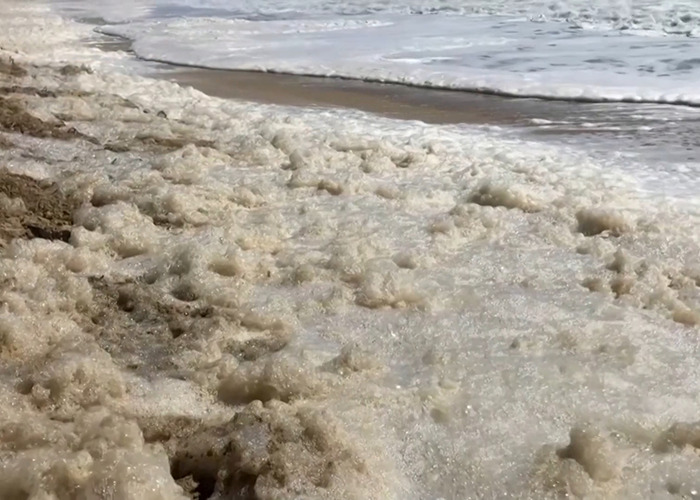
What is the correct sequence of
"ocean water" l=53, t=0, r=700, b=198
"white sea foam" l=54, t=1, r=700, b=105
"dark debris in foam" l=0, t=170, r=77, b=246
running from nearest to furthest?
"dark debris in foam" l=0, t=170, r=77, b=246 < "ocean water" l=53, t=0, r=700, b=198 < "white sea foam" l=54, t=1, r=700, b=105

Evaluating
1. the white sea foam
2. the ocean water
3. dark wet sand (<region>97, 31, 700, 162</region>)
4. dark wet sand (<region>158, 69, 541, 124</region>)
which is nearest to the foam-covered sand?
dark wet sand (<region>97, 31, 700, 162</region>)

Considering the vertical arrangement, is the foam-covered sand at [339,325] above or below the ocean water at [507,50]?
below

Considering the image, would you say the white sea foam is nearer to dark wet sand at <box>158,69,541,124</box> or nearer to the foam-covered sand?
dark wet sand at <box>158,69,541,124</box>

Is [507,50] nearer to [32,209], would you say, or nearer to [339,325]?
[32,209]

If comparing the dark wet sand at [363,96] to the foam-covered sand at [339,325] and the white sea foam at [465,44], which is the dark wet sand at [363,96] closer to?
the white sea foam at [465,44]

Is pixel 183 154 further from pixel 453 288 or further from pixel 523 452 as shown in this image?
pixel 523 452

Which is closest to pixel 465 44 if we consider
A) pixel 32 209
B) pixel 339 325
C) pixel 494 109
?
pixel 494 109

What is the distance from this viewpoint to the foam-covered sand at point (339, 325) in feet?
7.79

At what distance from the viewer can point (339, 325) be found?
3322 mm

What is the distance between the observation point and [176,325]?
3246 millimetres

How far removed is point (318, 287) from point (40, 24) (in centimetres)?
1301

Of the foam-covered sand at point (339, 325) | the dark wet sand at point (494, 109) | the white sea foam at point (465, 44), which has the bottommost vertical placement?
the foam-covered sand at point (339, 325)

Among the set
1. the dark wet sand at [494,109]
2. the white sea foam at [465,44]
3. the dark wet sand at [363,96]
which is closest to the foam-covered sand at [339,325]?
the dark wet sand at [494,109]

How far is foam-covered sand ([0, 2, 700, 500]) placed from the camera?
2373 mm
